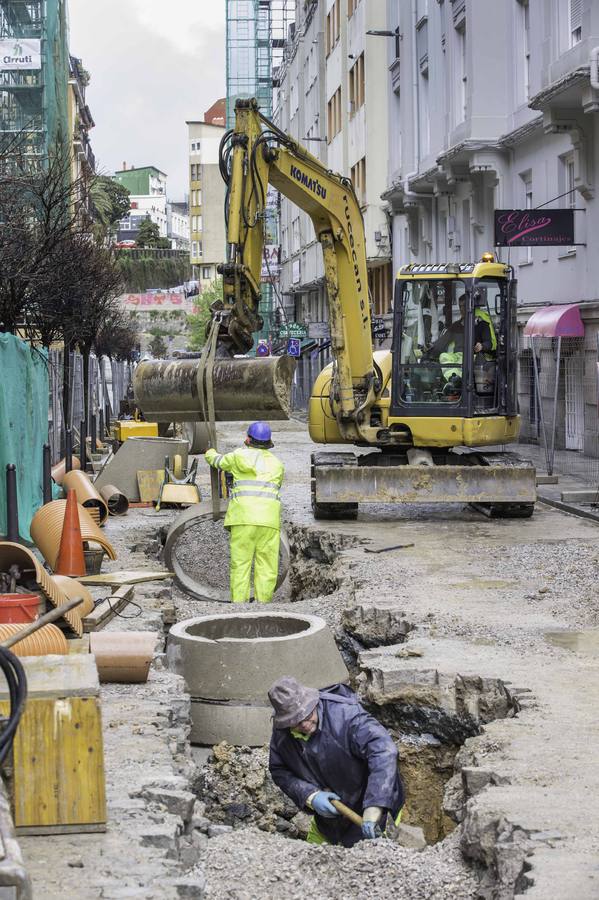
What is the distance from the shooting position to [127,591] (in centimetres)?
1031

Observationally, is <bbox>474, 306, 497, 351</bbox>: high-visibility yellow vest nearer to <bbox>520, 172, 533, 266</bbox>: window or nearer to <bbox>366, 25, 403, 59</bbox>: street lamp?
<bbox>520, 172, 533, 266</bbox>: window

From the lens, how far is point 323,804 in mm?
6121

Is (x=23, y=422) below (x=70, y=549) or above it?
above

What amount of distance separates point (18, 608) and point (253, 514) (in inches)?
160

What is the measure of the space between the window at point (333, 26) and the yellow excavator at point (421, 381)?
3426cm

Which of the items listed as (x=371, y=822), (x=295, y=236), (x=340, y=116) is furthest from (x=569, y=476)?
(x=295, y=236)

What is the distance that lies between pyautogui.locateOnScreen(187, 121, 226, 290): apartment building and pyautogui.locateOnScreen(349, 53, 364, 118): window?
85.5 meters

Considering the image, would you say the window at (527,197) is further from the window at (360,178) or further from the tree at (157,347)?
the tree at (157,347)

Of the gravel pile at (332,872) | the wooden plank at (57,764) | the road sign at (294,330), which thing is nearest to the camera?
the wooden plank at (57,764)

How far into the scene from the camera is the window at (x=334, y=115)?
48594 mm

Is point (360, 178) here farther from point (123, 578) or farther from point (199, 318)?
point (199, 318)

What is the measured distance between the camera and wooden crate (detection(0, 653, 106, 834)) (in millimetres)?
5156

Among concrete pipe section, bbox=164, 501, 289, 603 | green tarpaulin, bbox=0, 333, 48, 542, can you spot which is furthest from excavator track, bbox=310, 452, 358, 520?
green tarpaulin, bbox=0, 333, 48, 542

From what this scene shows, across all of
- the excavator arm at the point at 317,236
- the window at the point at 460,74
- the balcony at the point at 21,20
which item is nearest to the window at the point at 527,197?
→ the window at the point at 460,74
